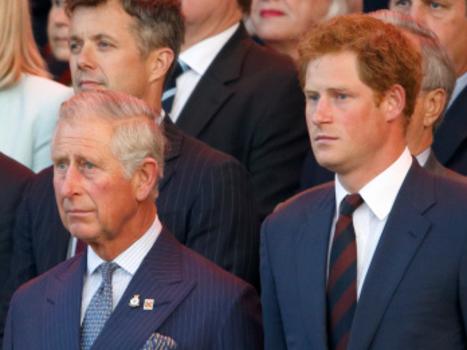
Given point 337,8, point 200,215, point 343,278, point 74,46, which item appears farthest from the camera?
point 337,8

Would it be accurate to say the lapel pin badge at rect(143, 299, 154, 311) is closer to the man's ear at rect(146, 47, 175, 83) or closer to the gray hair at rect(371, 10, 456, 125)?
the man's ear at rect(146, 47, 175, 83)

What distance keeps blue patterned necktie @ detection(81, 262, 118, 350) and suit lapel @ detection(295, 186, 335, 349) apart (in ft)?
2.11

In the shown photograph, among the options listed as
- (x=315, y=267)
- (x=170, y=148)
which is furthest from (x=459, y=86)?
(x=315, y=267)

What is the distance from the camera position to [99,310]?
18.8ft

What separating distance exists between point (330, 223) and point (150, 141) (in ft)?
2.21

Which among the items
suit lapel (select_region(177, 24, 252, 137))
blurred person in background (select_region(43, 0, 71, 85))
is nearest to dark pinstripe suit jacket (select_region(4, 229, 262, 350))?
suit lapel (select_region(177, 24, 252, 137))

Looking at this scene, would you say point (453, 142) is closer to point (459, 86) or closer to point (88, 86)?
point (459, 86)

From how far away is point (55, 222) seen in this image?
6.45m

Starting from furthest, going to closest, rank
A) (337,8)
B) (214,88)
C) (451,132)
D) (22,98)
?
(337,8), (22,98), (214,88), (451,132)

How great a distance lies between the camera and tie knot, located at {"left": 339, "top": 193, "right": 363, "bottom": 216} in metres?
5.64

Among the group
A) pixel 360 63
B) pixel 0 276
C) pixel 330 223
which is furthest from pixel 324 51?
pixel 0 276

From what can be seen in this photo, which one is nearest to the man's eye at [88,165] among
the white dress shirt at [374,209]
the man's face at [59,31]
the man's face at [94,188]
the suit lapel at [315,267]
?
the man's face at [94,188]

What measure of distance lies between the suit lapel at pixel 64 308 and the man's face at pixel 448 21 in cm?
220

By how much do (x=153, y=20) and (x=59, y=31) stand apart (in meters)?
2.40
